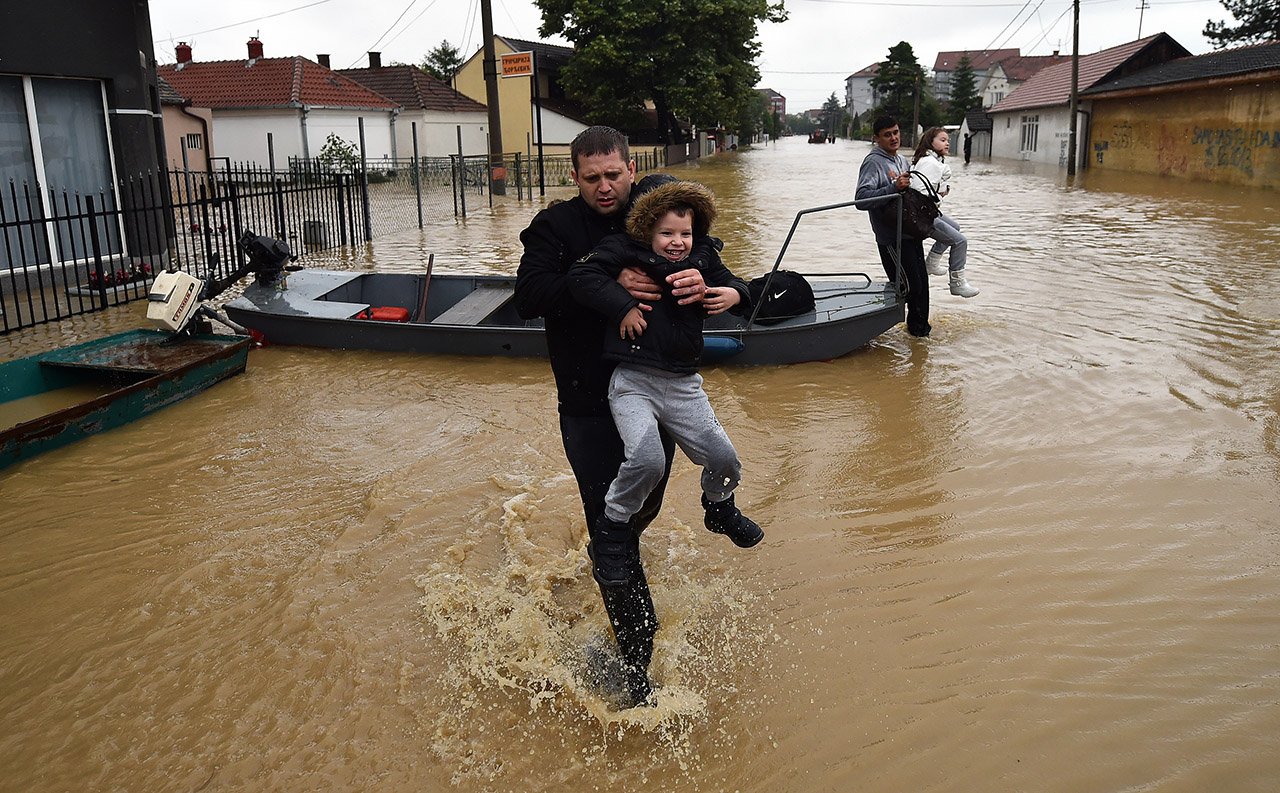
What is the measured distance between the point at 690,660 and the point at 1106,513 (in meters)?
2.71

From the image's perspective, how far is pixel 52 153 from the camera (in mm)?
12141

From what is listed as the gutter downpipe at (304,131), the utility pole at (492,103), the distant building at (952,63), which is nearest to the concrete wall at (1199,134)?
the utility pole at (492,103)

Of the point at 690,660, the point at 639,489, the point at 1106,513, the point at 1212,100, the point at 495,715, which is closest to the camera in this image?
the point at 639,489

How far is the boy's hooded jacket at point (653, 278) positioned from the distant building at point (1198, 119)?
27.9 meters

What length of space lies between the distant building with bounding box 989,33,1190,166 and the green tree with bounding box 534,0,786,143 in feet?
46.6

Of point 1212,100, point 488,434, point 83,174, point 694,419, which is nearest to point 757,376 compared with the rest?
point 488,434

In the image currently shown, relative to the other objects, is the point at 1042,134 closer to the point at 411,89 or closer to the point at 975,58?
the point at 411,89

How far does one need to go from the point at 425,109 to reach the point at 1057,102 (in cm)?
2923

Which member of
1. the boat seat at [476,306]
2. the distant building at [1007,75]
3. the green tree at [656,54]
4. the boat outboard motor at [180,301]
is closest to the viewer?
the boat outboard motor at [180,301]

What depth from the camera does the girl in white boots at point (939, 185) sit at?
8602mm

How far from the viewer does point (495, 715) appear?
3.70 m

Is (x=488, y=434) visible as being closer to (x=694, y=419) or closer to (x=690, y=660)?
(x=690, y=660)

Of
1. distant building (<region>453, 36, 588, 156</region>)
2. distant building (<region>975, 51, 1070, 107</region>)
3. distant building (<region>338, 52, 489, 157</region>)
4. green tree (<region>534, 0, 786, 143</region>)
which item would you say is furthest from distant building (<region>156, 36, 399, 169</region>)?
distant building (<region>975, 51, 1070, 107</region>)

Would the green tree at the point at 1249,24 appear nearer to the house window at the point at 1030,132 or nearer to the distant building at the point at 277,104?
the house window at the point at 1030,132
